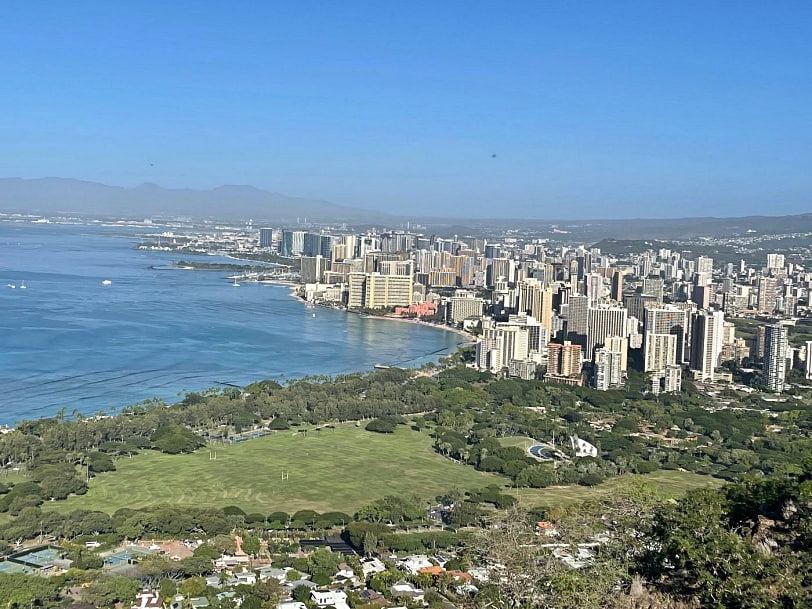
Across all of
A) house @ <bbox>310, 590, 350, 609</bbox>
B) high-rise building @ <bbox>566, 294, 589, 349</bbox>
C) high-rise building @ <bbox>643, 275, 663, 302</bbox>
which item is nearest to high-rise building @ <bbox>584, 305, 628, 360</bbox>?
high-rise building @ <bbox>566, 294, 589, 349</bbox>

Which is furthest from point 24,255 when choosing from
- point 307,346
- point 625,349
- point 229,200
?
point 229,200

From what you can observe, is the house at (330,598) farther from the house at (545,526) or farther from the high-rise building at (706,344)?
the high-rise building at (706,344)

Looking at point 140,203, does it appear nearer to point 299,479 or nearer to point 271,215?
point 271,215

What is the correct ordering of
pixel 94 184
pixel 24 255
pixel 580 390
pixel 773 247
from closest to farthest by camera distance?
pixel 580 390
pixel 24 255
pixel 773 247
pixel 94 184

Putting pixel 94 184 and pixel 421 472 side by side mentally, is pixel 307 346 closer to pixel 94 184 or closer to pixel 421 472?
pixel 421 472

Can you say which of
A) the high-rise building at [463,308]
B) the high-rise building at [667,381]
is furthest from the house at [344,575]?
the high-rise building at [463,308]

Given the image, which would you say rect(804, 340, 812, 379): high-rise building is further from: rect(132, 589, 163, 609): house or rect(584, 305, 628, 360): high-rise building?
rect(132, 589, 163, 609): house

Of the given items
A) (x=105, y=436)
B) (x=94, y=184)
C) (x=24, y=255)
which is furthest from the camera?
(x=94, y=184)
